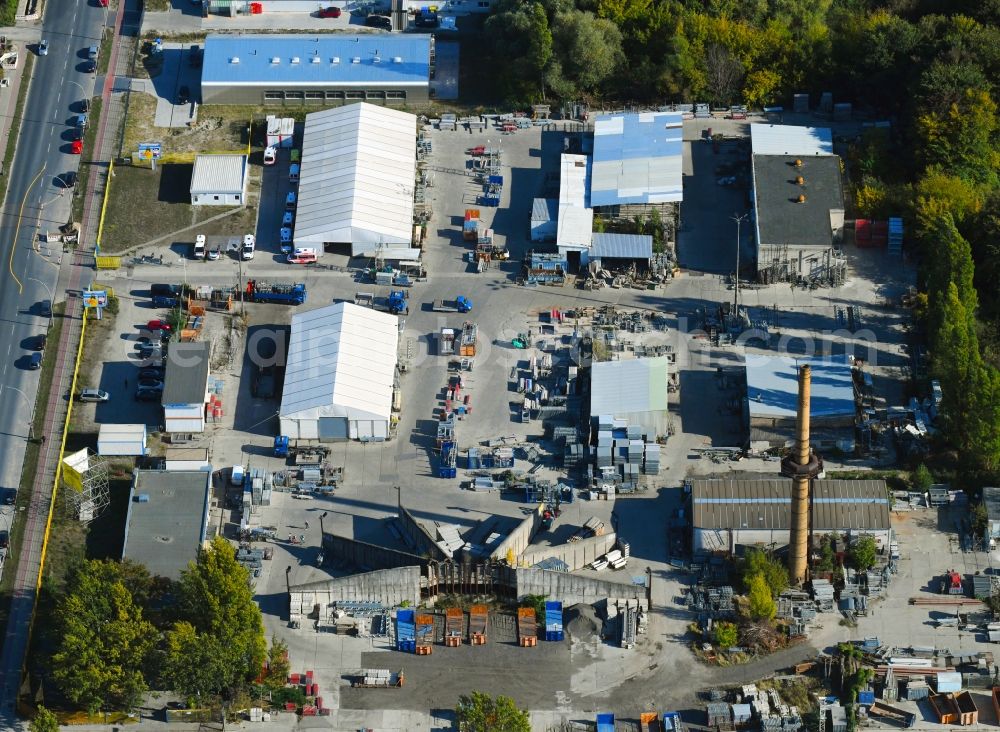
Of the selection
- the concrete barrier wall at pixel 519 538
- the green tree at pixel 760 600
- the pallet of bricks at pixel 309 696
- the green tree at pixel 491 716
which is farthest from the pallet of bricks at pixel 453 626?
the green tree at pixel 760 600

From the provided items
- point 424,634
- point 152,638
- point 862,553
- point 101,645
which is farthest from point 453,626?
point 862,553

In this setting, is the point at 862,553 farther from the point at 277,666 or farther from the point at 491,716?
the point at 277,666

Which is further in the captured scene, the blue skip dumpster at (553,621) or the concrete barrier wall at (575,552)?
the concrete barrier wall at (575,552)

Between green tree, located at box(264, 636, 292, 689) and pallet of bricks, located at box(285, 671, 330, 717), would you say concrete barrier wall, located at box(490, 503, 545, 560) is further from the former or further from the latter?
green tree, located at box(264, 636, 292, 689)

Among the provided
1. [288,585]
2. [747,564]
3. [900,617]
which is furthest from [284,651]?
[900,617]

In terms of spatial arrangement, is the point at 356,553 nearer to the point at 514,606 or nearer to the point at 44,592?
the point at 514,606

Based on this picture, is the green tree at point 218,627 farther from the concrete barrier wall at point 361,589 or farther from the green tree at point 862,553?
the green tree at point 862,553
